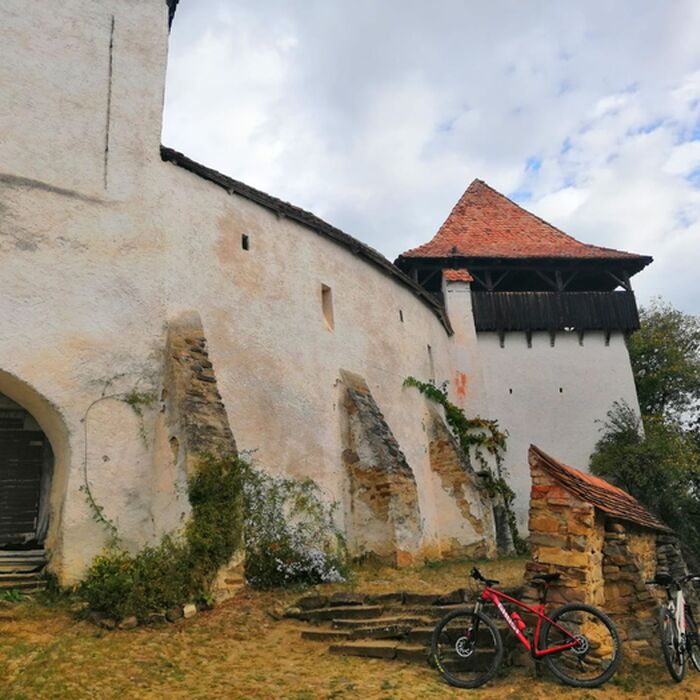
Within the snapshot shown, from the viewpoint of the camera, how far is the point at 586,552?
6.23m

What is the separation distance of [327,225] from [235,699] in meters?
9.72

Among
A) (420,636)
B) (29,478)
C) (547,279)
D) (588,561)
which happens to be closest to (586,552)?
(588,561)

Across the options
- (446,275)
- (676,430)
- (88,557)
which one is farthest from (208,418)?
(676,430)

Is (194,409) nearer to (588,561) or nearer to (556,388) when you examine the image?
(588,561)

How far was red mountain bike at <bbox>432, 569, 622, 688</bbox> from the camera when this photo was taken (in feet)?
18.2

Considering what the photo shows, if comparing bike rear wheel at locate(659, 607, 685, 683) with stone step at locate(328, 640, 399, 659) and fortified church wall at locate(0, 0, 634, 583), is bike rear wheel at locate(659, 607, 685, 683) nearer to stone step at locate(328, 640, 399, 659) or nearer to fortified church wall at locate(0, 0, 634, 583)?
stone step at locate(328, 640, 399, 659)

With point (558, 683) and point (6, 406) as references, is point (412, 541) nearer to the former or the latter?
point (558, 683)

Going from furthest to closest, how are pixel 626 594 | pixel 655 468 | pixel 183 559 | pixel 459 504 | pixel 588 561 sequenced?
pixel 655 468 → pixel 459 504 → pixel 183 559 → pixel 626 594 → pixel 588 561

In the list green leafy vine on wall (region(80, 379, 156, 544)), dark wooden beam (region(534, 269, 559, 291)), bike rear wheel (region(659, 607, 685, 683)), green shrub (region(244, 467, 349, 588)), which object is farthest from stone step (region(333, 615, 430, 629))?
dark wooden beam (region(534, 269, 559, 291))

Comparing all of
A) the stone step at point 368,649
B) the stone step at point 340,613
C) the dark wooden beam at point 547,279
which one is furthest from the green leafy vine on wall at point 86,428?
the dark wooden beam at point 547,279

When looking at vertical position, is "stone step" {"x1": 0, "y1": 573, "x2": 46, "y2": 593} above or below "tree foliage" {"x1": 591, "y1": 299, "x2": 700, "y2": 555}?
below

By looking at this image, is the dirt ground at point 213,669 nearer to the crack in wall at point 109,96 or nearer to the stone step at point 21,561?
the stone step at point 21,561

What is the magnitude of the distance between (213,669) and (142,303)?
5.15 meters

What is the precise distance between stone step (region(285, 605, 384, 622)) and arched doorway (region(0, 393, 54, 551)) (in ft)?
12.0
